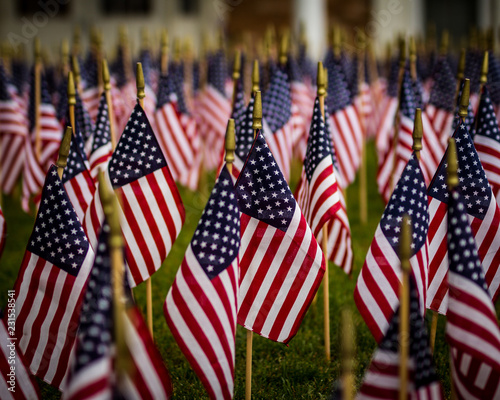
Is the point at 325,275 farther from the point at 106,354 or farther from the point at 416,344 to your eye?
the point at 106,354

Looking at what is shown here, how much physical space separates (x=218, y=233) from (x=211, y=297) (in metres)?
0.36

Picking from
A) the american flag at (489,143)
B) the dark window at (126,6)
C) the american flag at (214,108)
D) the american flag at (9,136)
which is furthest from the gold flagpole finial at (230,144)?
the dark window at (126,6)

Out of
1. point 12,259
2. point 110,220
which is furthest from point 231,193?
point 12,259

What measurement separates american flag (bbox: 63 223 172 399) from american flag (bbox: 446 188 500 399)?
5.02ft

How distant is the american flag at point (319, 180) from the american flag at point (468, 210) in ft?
2.29

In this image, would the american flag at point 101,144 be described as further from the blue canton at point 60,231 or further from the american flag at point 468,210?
the american flag at point 468,210

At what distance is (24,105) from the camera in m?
9.49

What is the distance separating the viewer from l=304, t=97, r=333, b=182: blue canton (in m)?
4.27

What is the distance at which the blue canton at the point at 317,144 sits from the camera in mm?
4274

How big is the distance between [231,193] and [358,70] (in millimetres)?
5757

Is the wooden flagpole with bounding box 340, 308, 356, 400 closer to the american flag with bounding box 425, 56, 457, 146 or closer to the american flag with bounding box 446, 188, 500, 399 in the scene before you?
the american flag with bounding box 446, 188, 500, 399

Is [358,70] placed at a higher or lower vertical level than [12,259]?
higher

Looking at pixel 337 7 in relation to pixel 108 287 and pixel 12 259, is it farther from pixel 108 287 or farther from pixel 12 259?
pixel 108 287

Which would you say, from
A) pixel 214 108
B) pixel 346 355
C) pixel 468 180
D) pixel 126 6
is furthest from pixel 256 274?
pixel 126 6
